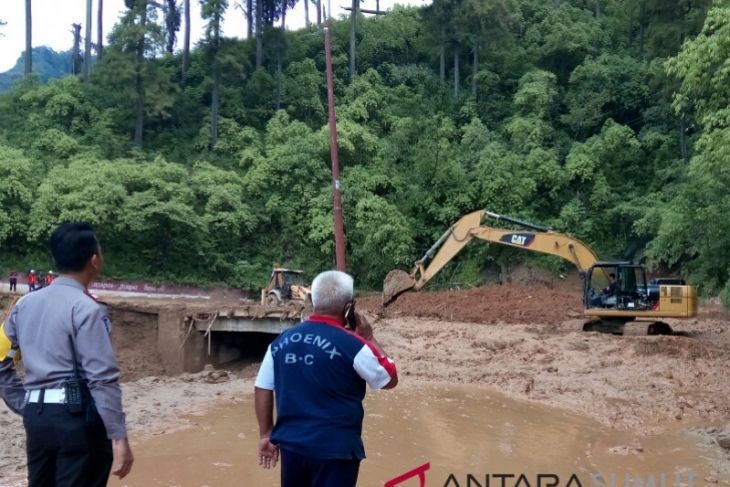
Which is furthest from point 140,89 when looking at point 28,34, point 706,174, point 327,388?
point 327,388

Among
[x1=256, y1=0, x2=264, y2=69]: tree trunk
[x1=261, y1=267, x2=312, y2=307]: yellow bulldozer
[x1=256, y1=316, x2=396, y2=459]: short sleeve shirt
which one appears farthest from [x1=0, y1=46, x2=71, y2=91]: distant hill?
[x1=256, y1=316, x2=396, y2=459]: short sleeve shirt

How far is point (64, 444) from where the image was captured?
3.21 meters

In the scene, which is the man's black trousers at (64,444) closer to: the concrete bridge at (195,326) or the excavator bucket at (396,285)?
the concrete bridge at (195,326)

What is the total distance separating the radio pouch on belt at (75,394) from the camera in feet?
10.5

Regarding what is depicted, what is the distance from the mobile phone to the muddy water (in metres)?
4.51

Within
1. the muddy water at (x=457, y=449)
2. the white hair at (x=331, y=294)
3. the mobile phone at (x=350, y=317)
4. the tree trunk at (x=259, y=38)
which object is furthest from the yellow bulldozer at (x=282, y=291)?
the tree trunk at (x=259, y=38)

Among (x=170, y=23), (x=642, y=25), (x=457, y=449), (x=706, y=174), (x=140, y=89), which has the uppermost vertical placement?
(x=170, y=23)

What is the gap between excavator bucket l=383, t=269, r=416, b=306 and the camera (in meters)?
22.6

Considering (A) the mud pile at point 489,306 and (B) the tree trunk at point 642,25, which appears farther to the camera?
(B) the tree trunk at point 642,25

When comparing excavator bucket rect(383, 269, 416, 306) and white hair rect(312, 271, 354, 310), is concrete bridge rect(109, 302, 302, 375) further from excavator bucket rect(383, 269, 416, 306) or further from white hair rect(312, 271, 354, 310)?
white hair rect(312, 271, 354, 310)

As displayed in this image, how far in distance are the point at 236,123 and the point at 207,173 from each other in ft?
22.5

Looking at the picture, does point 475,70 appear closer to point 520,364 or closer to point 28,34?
point 28,34

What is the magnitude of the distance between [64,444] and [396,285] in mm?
19698

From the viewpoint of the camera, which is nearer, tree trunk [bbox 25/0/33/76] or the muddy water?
the muddy water
